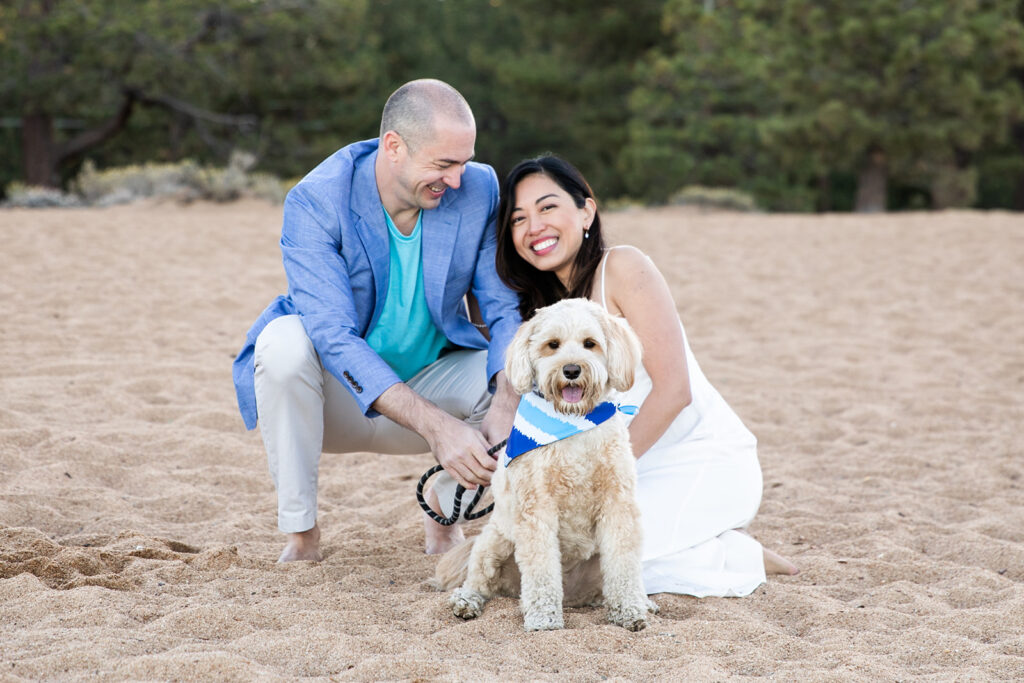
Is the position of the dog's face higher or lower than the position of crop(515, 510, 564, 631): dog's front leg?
higher

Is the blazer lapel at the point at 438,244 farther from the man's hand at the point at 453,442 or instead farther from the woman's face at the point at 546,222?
the man's hand at the point at 453,442

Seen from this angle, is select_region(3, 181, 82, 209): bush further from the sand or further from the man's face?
the man's face

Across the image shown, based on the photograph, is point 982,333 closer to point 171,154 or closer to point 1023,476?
point 1023,476

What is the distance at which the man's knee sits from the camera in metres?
3.64

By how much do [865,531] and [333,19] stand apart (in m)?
17.7

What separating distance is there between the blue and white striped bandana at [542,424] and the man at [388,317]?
0.33 meters

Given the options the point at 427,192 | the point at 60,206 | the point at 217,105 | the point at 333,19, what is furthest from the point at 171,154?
the point at 427,192

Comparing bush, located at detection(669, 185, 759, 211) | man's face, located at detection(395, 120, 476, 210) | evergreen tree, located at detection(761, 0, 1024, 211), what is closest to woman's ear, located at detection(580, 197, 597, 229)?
man's face, located at detection(395, 120, 476, 210)

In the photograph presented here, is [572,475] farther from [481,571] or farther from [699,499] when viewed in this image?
[699,499]

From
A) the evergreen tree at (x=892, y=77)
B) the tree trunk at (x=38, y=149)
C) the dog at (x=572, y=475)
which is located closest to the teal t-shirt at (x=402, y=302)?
the dog at (x=572, y=475)

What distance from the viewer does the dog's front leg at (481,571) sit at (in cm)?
319

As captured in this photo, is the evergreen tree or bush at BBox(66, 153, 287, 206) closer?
bush at BBox(66, 153, 287, 206)

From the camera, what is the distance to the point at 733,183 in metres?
A: 20.4

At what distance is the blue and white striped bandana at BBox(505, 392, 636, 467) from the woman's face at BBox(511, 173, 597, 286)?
82cm
